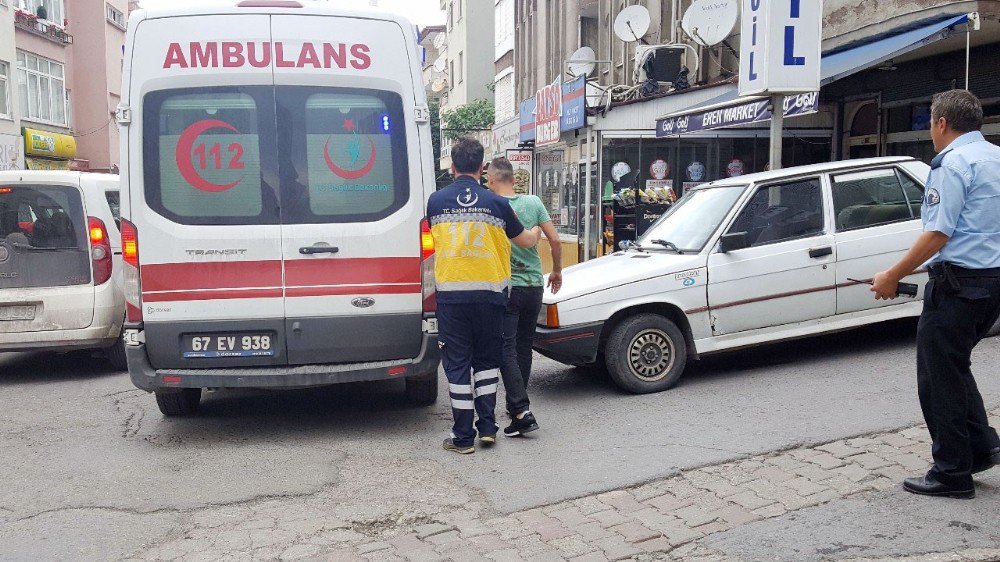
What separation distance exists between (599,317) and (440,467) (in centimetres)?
199

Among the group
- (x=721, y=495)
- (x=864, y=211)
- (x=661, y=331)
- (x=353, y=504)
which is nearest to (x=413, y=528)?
(x=353, y=504)

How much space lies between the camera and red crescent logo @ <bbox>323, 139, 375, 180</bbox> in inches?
234

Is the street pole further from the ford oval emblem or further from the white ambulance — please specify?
the ford oval emblem

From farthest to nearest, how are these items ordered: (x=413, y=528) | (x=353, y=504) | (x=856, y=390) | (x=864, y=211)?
(x=864, y=211) < (x=856, y=390) < (x=353, y=504) < (x=413, y=528)

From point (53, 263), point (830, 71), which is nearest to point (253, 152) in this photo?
point (53, 263)

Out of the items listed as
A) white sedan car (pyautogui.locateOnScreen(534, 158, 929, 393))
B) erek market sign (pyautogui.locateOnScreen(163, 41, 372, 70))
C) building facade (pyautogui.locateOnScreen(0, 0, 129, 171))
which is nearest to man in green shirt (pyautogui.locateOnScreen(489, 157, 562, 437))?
white sedan car (pyautogui.locateOnScreen(534, 158, 929, 393))

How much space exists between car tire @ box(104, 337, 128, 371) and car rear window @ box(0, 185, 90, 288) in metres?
0.72

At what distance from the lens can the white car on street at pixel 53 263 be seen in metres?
8.16

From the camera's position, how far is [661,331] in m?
6.99

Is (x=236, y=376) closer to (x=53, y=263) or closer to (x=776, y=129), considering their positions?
(x=53, y=263)

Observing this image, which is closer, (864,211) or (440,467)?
(440,467)

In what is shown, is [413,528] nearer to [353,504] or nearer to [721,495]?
[353,504]

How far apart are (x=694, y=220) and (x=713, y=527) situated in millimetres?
3841

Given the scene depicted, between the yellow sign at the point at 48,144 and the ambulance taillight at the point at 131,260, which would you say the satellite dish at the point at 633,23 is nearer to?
the ambulance taillight at the point at 131,260
